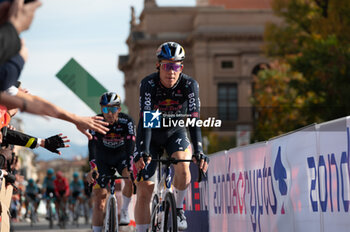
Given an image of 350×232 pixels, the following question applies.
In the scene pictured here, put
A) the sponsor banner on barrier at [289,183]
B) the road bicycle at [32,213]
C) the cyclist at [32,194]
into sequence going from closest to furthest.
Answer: the sponsor banner on barrier at [289,183]
the road bicycle at [32,213]
the cyclist at [32,194]

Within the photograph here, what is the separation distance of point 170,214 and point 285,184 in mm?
1329

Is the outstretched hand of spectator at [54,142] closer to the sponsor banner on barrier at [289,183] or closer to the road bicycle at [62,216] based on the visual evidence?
the sponsor banner on barrier at [289,183]

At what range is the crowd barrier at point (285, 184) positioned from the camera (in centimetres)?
729

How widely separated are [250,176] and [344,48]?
23.6m

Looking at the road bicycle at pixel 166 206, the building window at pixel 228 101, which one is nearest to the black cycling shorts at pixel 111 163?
the road bicycle at pixel 166 206

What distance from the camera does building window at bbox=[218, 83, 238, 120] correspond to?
3967 inches

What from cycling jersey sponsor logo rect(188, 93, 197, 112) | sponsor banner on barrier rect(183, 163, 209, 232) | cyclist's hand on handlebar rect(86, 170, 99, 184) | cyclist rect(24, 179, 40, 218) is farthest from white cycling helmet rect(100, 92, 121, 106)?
cyclist rect(24, 179, 40, 218)

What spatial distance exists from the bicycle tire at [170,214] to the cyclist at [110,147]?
9.77 ft

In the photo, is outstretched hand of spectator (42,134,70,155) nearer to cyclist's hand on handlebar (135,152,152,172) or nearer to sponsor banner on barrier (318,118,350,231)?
cyclist's hand on handlebar (135,152,152,172)

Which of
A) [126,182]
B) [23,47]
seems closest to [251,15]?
[126,182]

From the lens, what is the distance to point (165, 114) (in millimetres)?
9125

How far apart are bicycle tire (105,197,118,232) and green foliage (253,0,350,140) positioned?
73.2ft

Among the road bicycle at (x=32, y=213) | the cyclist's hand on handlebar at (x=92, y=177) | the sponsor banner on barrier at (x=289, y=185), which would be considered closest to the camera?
the sponsor banner on barrier at (x=289, y=185)

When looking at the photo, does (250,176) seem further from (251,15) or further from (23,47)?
(251,15)
